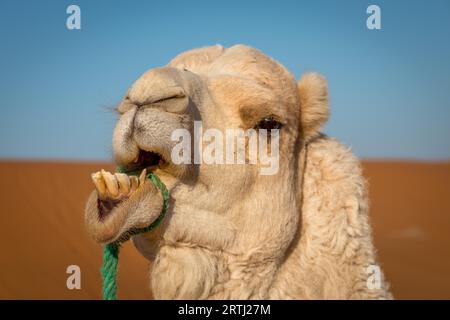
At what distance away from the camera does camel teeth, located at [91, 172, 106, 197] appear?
10.0ft

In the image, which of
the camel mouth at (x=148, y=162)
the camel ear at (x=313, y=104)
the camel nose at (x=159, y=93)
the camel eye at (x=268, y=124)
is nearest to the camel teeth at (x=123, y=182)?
the camel mouth at (x=148, y=162)

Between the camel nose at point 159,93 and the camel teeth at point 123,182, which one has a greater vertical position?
the camel nose at point 159,93

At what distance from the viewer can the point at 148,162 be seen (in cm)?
336

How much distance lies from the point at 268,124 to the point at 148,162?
2.22 ft

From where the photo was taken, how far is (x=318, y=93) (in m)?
3.91

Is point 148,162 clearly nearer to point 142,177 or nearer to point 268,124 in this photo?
point 142,177

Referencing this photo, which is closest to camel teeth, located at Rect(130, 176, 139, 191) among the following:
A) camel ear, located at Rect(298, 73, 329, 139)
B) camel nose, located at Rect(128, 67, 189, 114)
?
camel nose, located at Rect(128, 67, 189, 114)

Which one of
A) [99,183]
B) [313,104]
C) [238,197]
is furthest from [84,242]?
[99,183]

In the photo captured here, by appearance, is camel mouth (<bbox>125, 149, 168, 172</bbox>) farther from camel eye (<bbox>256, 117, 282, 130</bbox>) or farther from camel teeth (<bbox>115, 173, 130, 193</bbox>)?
camel eye (<bbox>256, 117, 282, 130</bbox>)

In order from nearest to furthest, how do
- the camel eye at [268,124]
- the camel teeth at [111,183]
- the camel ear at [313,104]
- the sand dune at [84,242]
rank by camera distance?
the camel teeth at [111,183]
the camel eye at [268,124]
the camel ear at [313,104]
the sand dune at [84,242]

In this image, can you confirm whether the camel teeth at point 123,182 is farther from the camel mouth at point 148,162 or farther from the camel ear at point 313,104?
the camel ear at point 313,104

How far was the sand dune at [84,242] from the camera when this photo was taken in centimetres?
1605
